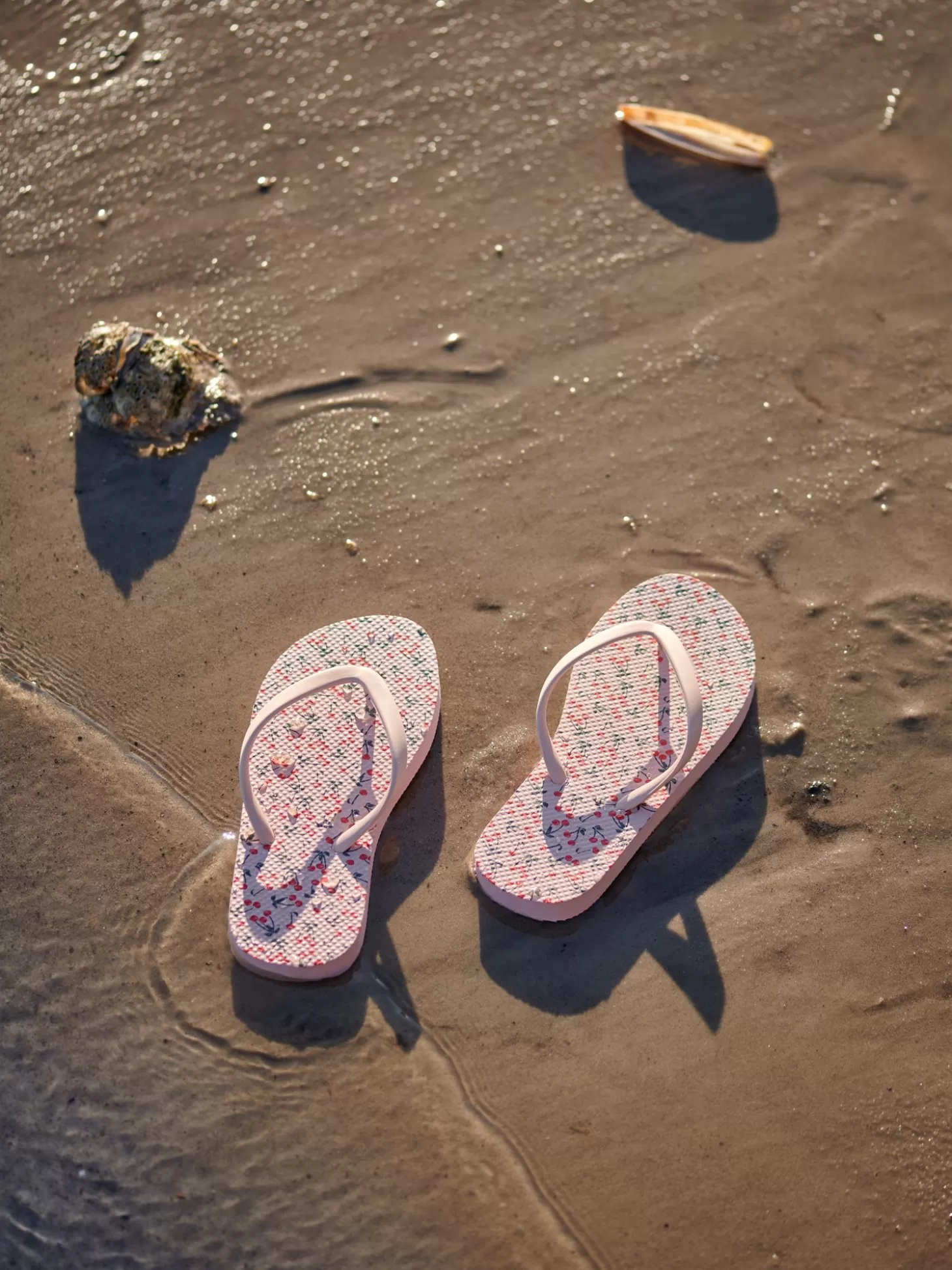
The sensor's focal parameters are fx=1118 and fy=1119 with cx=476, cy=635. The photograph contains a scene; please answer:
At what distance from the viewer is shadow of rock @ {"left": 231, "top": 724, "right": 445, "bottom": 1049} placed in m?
3.57

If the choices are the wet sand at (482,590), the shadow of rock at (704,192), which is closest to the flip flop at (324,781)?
the wet sand at (482,590)

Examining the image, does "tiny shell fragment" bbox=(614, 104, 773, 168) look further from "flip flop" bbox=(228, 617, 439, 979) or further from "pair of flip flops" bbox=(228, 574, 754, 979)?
"flip flop" bbox=(228, 617, 439, 979)

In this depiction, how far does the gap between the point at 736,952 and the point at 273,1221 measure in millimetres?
1658

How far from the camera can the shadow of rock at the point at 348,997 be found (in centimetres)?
357

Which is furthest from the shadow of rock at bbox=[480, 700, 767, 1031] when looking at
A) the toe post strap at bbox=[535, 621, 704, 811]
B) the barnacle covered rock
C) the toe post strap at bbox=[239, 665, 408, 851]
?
the barnacle covered rock

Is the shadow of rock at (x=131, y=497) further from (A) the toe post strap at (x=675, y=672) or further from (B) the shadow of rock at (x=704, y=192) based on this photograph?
(B) the shadow of rock at (x=704, y=192)

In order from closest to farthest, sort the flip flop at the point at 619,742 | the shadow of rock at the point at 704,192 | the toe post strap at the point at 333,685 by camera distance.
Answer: the toe post strap at the point at 333,685, the flip flop at the point at 619,742, the shadow of rock at the point at 704,192

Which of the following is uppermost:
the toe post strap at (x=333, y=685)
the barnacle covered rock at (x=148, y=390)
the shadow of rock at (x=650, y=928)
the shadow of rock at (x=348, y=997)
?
the barnacle covered rock at (x=148, y=390)

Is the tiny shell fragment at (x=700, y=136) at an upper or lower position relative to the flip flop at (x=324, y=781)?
upper

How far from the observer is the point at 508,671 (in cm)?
414

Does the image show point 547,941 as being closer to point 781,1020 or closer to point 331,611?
point 781,1020

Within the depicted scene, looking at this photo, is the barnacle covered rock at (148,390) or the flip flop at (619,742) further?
the barnacle covered rock at (148,390)

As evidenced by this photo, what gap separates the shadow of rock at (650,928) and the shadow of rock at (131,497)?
1.88 m

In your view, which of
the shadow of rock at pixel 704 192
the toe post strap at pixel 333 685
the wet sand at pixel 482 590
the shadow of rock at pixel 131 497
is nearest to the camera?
the wet sand at pixel 482 590
